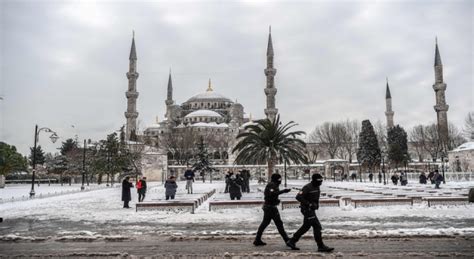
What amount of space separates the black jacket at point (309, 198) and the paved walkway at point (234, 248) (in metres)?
0.72

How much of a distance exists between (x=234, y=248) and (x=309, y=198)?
5.04ft

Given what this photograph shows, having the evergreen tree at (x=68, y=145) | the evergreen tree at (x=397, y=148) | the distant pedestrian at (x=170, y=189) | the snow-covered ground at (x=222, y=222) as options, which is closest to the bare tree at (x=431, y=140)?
the evergreen tree at (x=397, y=148)

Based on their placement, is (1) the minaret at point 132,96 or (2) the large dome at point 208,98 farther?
(2) the large dome at point 208,98

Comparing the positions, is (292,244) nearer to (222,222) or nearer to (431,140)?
(222,222)

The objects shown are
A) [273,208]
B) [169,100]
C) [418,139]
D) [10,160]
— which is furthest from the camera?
[169,100]

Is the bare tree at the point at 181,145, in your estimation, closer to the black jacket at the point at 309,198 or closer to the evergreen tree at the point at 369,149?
the evergreen tree at the point at 369,149

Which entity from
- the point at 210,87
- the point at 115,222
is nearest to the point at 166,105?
the point at 210,87

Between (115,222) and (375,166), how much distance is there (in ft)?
146

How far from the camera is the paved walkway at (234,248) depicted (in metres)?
6.05

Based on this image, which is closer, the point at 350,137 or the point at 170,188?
the point at 170,188

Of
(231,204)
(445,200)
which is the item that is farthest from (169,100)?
Answer: (445,200)

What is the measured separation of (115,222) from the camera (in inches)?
401

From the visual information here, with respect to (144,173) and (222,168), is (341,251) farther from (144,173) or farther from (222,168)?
(222,168)

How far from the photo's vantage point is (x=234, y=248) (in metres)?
6.59
